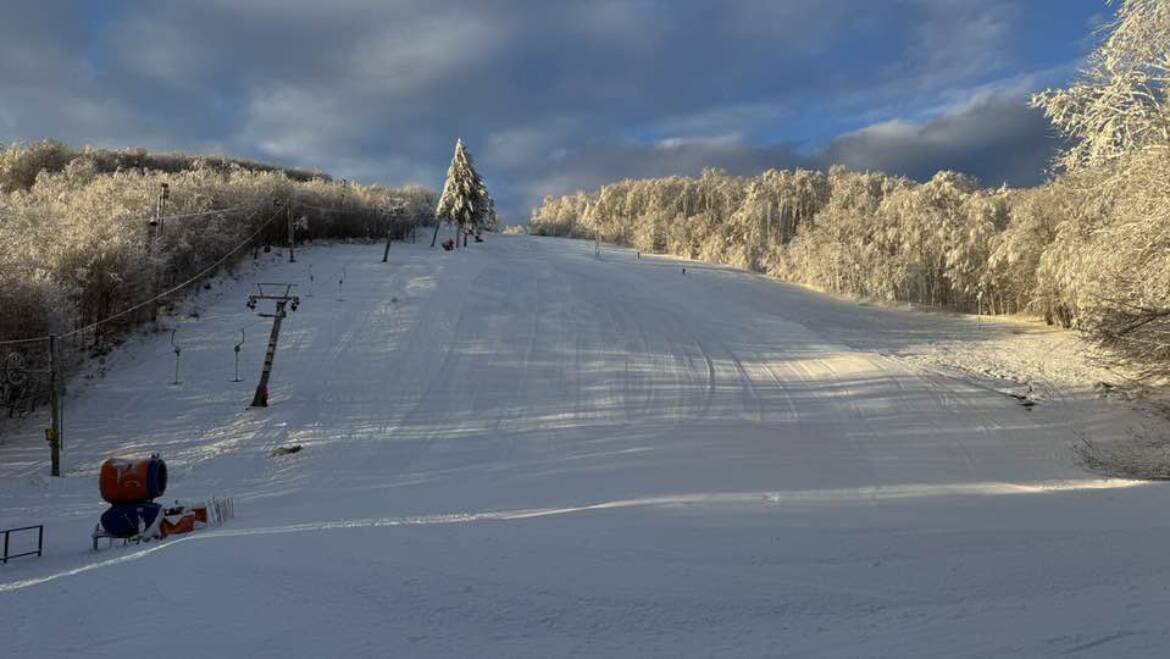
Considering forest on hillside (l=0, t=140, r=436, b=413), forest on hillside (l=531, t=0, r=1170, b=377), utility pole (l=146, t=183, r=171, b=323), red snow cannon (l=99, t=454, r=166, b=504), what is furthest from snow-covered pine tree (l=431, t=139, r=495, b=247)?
red snow cannon (l=99, t=454, r=166, b=504)

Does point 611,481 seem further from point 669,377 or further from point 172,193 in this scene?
point 172,193

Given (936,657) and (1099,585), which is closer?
(936,657)

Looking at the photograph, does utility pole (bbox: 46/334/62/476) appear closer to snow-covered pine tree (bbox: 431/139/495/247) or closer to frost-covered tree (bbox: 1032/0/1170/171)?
frost-covered tree (bbox: 1032/0/1170/171)

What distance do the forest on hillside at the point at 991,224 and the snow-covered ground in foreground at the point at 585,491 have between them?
3.90 meters

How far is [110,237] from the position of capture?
3059cm

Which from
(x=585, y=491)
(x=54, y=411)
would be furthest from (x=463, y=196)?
(x=585, y=491)

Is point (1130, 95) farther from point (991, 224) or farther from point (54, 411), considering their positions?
point (991, 224)

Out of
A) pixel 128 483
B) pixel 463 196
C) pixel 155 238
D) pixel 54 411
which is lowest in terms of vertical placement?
pixel 54 411

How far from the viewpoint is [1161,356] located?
1433 centimetres

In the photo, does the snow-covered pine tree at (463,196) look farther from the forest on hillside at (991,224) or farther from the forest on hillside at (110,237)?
the forest on hillside at (991,224)

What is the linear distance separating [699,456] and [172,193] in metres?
35.7

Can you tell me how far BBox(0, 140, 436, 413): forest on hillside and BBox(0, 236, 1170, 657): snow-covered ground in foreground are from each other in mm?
2047

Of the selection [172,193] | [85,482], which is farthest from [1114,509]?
[172,193]

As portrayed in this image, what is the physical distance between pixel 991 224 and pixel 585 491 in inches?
1579
